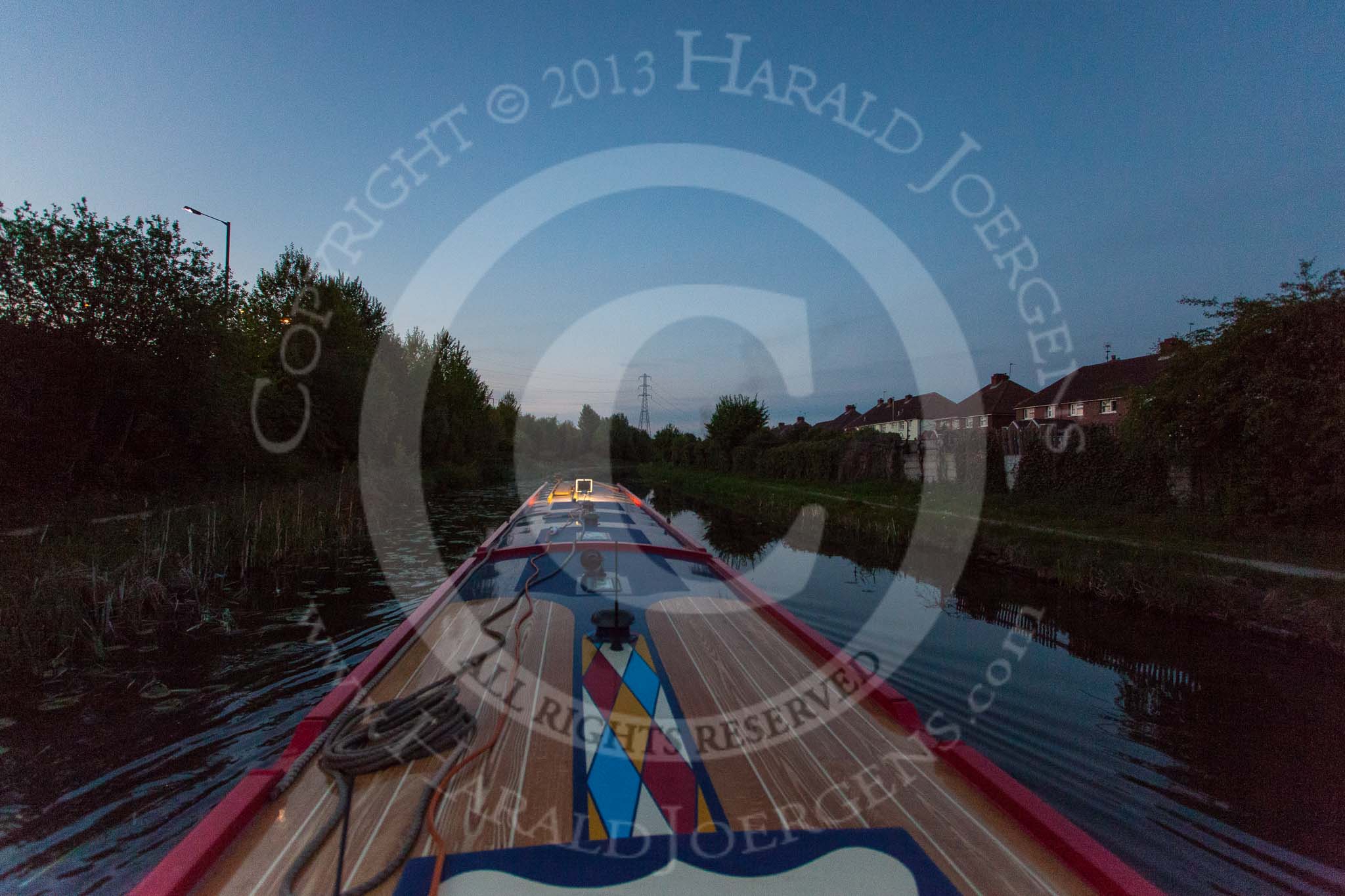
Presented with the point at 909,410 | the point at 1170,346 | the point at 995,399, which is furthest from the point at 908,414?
the point at 1170,346

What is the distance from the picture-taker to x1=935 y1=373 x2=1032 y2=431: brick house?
25.1 meters

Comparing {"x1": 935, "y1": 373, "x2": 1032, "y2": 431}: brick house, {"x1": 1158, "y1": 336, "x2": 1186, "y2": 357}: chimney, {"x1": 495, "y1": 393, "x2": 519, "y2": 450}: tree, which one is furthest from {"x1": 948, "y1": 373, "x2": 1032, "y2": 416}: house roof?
{"x1": 495, "y1": 393, "x2": 519, "y2": 450}: tree

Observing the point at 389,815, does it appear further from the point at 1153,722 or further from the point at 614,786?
the point at 1153,722

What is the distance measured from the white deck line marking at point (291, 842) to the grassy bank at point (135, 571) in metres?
4.23

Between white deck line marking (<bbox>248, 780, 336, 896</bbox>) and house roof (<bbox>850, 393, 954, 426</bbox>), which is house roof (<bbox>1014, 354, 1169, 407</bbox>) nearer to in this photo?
house roof (<bbox>850, 393, 954, 426</bbox>)

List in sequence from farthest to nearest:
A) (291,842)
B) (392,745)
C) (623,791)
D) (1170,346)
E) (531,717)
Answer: (1170,346) → (531,717) → (392,745) → (623,791) → (291,842)

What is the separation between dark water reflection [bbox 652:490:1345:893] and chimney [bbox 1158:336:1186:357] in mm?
4330

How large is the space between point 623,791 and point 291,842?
2.97 feet

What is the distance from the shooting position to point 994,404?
26281mm

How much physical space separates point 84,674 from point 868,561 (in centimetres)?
882

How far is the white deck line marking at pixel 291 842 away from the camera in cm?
151

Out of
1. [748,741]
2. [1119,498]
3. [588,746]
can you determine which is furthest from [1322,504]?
[588,746]

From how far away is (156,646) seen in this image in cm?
496

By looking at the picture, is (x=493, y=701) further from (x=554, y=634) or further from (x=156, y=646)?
(x=156, y=646)
